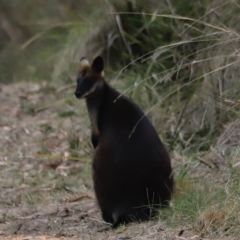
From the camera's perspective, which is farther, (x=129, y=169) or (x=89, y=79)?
(x=89, y=79)

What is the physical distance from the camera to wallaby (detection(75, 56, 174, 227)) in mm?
5441

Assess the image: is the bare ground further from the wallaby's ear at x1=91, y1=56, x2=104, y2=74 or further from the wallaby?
the wallaby's ear at x1=91, y1=56, x2=104, y2=74

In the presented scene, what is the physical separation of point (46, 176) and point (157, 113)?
1.28 meters

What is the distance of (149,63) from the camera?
8.16 meters

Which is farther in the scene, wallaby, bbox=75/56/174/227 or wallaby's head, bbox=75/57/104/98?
wallaby's head, bbox=75/57/104/98

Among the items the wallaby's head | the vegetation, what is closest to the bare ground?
the vegetation

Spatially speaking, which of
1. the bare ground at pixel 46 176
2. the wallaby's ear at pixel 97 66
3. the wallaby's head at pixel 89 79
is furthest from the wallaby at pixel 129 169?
the wallaby's ear at pixel 97 66

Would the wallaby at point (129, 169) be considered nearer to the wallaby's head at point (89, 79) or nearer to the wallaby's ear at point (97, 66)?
the wallaby's head at point (89, 79)

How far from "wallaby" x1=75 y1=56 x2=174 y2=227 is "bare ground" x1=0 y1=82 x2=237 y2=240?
0.14 metres

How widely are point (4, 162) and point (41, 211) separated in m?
2.17

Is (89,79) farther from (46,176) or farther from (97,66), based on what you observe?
(46,176)

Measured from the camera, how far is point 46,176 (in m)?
7.79

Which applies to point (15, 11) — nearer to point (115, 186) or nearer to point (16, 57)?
point (16, 57)

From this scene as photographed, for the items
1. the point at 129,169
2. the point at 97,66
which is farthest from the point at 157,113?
the point at 129,169
